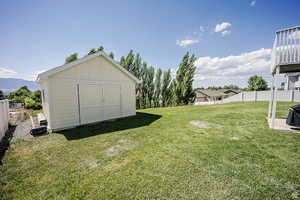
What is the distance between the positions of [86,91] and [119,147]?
13.5 feet

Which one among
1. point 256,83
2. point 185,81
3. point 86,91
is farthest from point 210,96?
point 86,91

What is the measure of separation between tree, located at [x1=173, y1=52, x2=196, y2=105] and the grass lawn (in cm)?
1463

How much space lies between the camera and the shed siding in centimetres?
543

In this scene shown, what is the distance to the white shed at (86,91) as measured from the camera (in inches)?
214

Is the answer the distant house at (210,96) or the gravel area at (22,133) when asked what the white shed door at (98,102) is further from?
the distant house at (210,96)

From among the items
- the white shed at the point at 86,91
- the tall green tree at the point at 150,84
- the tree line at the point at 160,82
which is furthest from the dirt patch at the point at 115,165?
the tall green tree at the point at 150,84

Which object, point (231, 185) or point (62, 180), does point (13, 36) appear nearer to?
point (62, 180)

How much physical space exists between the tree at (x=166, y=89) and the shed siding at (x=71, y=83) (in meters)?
13.0

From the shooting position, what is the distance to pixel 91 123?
262 inches

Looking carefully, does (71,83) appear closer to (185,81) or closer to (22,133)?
(22,133)

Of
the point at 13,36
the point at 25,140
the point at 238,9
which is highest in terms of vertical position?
the point at 238,9

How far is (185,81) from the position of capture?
1873 centimetres

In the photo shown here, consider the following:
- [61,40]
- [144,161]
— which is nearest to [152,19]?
[61,40]

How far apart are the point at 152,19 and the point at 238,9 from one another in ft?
20.3
